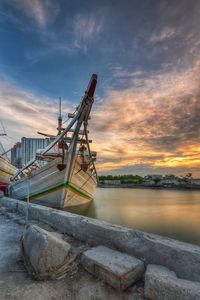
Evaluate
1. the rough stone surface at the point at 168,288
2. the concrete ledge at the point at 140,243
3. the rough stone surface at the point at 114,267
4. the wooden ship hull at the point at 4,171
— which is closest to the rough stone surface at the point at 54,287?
the rough stone surface at the point at 114,267

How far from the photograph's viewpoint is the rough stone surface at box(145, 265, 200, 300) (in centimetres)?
142

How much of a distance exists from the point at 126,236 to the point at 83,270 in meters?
0.68

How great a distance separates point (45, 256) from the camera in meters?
1.91

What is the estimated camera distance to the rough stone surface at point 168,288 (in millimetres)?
1421

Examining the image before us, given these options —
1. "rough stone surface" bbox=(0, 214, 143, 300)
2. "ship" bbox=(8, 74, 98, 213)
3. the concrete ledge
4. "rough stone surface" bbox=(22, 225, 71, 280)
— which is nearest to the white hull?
"ship" bbox=(8, 74, 98, 213)

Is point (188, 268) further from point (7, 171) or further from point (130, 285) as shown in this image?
point (7, 171)

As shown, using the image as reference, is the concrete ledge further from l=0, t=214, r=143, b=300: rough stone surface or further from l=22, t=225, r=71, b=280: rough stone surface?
l=22, t=225, r=71, b=280: rough stone surface

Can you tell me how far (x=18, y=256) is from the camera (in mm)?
2377

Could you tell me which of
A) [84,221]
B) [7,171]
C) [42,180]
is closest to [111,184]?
[7,171]

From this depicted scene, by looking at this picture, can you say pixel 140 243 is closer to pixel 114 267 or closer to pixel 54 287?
pixel 114 267

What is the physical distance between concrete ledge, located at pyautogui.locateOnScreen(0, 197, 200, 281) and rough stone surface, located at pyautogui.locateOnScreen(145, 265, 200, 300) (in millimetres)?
257

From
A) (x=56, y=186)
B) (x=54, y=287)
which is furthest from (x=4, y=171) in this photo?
(x=54, y=287)

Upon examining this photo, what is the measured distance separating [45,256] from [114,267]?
761 millimetres

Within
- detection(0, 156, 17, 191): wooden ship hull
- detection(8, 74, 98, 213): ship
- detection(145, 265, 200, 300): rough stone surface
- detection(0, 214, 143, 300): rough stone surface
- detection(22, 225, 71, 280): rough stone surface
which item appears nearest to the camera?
detection(145, 265, 200, 300): rough stone surface
